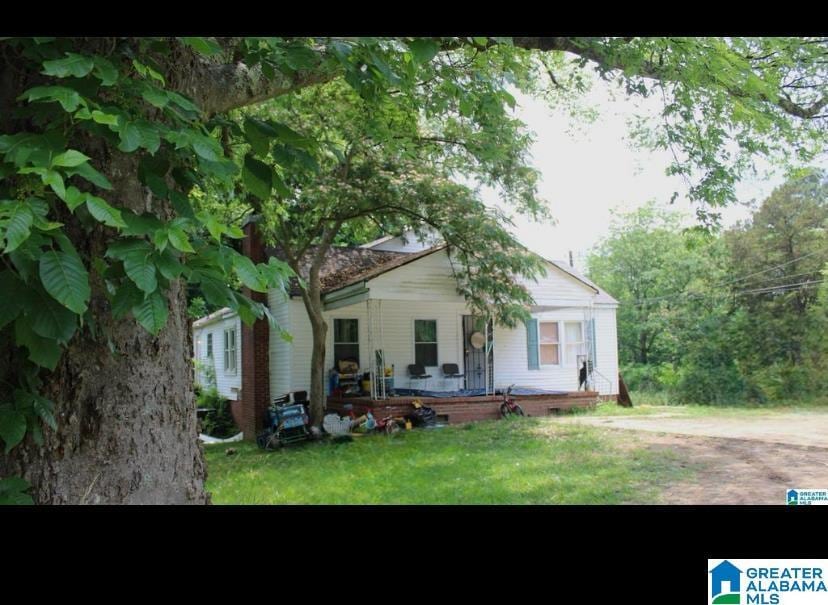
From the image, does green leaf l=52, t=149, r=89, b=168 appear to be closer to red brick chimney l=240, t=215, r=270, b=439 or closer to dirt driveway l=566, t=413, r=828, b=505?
dirt driveway l=566, t=413, r=828, b=505

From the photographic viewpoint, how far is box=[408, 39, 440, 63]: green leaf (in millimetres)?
2643

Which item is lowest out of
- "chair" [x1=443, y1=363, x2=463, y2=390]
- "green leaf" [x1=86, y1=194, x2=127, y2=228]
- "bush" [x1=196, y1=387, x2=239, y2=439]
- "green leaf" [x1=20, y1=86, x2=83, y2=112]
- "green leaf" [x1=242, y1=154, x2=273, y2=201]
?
"bush" [x1=196, y1=387, x2=239, y2=439]

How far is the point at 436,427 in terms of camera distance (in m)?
11.9

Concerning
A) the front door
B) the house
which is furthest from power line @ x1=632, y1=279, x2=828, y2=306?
the front door

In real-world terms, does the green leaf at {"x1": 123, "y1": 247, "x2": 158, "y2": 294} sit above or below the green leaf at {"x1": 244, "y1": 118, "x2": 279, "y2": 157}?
below

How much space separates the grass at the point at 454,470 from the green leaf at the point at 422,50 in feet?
15.4

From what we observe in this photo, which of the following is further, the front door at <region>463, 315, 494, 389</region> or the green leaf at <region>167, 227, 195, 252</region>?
the front door at <region>463, 315, 494, 389</region>

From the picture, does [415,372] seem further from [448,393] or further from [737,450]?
[737,450]

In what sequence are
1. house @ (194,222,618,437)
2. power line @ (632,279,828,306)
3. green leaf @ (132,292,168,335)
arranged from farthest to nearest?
1. power line @ (632,279,828,306)
2. house @ (194,222,618,437)
3. green leaf @ (132,292,168,335)

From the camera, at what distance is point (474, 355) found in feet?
49.0

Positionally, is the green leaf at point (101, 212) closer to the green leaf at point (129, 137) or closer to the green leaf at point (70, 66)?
the green leaf at point (129, 137)

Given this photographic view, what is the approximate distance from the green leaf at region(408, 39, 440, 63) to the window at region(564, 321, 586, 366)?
13535 millimetres
